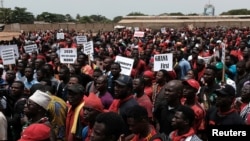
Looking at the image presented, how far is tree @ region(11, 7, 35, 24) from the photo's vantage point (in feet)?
264

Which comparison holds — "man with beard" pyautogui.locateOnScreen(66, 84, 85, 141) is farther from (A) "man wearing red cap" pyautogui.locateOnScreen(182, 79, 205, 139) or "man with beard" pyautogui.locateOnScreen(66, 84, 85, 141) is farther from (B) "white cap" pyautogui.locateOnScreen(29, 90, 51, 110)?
(A) "man wearing red cap" pyautogui.locateOnScreen(182, 79, 205, 139)

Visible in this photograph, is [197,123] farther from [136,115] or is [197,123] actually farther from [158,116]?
[136,115]

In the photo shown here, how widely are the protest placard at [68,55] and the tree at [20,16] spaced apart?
70810 millimetres

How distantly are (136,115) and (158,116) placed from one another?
199 cm

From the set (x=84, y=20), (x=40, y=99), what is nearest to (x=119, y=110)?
(x=40, y=99)

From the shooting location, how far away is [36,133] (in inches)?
164

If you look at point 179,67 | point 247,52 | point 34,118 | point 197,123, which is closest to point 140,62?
point 179,67

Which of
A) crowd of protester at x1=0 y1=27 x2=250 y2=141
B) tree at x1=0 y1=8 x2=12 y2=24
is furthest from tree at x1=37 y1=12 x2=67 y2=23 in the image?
crowd of protester at x1=0 y1=27 x2=250 y2=141

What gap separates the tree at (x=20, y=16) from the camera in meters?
80.6

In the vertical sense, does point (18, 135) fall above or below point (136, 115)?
below

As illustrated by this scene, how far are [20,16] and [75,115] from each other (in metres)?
78.8

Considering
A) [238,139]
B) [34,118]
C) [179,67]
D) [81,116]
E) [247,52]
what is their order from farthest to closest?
[247,52] < [179,67] < [81,116] < [34,118] < [238,139]

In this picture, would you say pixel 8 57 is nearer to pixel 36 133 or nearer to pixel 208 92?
pixel 208 92

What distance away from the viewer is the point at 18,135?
6199 millimetres
